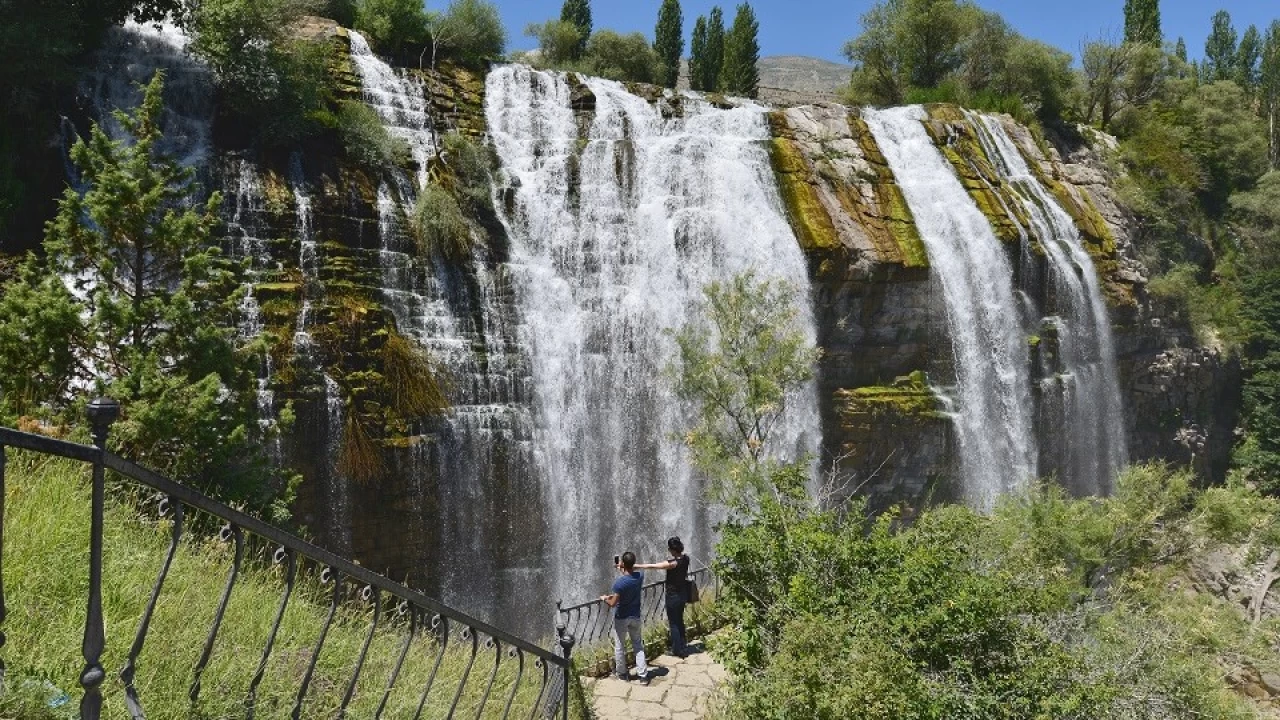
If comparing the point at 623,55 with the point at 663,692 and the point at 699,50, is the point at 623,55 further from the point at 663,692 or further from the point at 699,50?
the point at 663,692

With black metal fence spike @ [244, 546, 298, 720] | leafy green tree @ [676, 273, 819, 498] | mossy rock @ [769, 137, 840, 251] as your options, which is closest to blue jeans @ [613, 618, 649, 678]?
leafy green tree @ [676, 273, 819, 498]

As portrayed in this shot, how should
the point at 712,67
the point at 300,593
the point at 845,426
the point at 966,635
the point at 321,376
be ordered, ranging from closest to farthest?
the point at 300,593 < the point at 966,635 < the point at 321,376 < the point at 845,426 < the point at 712,67

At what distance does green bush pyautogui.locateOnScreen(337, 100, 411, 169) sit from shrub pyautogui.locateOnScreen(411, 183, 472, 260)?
1545mm

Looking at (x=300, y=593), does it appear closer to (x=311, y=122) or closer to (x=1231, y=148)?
(x=311, y=122)

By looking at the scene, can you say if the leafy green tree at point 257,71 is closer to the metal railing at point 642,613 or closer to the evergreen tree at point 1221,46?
the metal railing at point 642,613

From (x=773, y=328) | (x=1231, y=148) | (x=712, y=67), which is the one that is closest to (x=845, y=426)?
(x=773, y=328)

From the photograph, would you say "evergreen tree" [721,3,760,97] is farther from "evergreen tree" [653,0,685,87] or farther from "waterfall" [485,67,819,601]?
"waterfall" [485,67,819,601]

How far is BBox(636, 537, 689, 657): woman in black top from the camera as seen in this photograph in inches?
385

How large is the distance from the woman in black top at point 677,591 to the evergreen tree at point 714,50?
1631 inches

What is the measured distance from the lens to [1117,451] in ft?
81.6

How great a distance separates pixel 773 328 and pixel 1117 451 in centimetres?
1718

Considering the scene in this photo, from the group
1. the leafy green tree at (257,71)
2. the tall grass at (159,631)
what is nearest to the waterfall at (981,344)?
the leafy green tree at (257,71)

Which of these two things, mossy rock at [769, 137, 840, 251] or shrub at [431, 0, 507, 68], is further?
shrub at [431, 0, 507, 68]

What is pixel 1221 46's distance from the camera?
5166 cm
